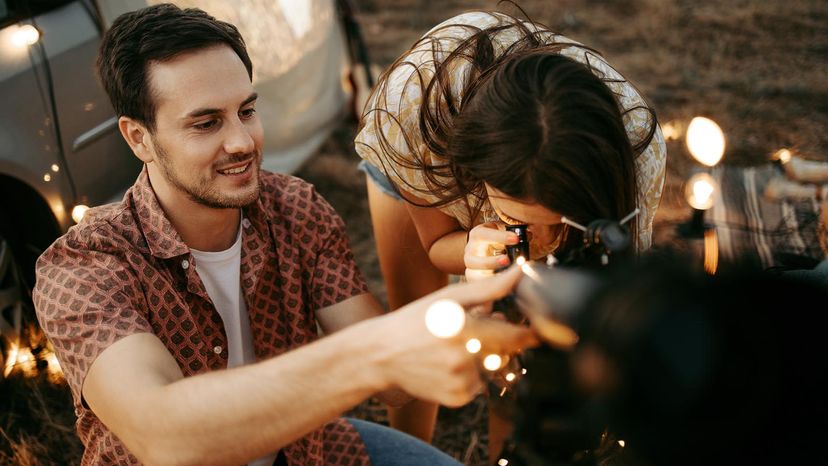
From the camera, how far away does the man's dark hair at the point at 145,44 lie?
75.9 inches

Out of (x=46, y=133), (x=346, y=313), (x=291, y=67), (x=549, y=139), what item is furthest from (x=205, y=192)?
(x=291, y=67)

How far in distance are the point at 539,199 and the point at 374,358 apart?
0.60 meters

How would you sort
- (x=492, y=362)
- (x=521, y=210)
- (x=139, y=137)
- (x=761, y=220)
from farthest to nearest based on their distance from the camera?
(x=761, y=220) → (x=139, y=137) → (x=521, y=210) → (x=492, y=362)

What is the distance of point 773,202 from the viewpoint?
12.2 feet

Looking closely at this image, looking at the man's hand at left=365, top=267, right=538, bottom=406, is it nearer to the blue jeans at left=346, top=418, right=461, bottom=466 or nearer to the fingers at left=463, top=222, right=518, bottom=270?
the fingers at left=463, top=222, right=518, bottom=270

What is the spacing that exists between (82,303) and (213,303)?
14.6 inches

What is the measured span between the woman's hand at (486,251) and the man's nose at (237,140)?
652 millimetres

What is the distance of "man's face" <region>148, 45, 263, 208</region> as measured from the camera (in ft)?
6.36

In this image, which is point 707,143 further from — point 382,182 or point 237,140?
point 237,140

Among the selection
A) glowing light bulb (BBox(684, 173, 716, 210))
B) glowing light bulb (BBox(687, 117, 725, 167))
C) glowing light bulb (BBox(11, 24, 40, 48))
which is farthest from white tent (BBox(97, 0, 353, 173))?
glowing light bulb (BBox(684, 173, 716, 210))

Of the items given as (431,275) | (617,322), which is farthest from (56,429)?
(617,322)

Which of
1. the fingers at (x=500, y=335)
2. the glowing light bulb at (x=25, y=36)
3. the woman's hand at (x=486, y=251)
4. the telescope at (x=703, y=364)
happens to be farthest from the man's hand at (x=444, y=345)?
the glowing light bulb at (x=25, y=36)

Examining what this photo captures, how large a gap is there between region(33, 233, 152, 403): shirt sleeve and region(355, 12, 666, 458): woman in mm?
789

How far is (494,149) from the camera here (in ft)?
5.62
